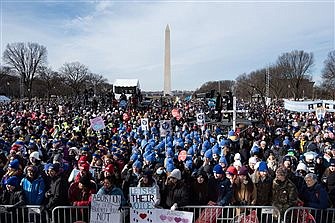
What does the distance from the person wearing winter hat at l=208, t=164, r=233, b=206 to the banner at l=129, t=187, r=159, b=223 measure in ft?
3.97

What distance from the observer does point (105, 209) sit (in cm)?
564

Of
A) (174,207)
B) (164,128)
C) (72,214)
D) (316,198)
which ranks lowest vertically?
(72,214)

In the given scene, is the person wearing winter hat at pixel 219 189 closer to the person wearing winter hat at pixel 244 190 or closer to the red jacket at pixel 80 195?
the person wearing winter hat at pixel 244 190

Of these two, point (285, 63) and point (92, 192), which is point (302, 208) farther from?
point (285, 63)

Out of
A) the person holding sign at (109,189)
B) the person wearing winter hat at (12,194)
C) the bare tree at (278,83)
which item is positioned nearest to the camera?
the person holding sign at (109,189)

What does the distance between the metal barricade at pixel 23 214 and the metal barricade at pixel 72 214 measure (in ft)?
0.56

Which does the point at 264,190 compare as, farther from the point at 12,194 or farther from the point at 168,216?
the point at 12,194

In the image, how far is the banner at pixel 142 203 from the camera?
5719 mm

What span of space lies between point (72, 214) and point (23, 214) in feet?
2.74

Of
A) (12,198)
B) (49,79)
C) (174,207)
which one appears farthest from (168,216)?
(49,79)

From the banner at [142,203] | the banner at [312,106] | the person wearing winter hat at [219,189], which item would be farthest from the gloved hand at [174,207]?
the banner at [312,106]

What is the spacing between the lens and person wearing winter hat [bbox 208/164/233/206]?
6273mm

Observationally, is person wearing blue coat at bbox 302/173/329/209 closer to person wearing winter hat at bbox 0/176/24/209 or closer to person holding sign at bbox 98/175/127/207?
person holding sign at bbox 98/175/127/207

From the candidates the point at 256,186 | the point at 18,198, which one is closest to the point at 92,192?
the point at 18,198
